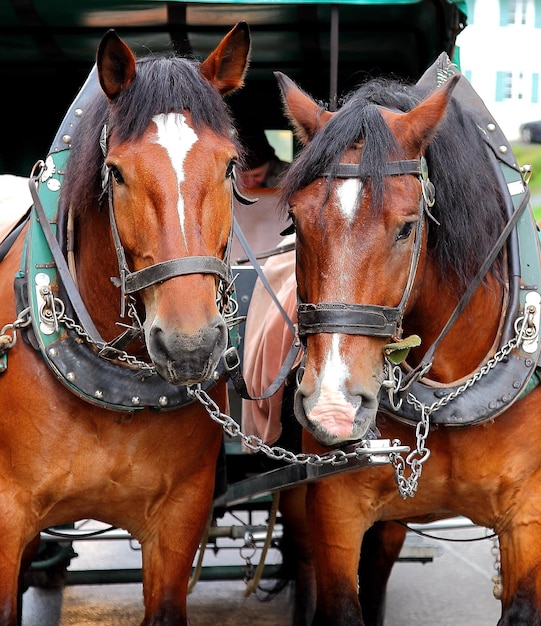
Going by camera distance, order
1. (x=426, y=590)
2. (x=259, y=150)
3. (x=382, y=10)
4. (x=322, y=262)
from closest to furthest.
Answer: (x=322, y=262), (x=382, y=10), (x=259, y=150), (x=426, y=590)

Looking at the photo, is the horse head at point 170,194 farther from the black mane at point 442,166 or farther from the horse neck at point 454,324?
the horse neck at point 454,324

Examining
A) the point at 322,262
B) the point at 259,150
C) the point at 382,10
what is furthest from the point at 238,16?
the point at 322,262

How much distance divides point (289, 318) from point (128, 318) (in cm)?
61

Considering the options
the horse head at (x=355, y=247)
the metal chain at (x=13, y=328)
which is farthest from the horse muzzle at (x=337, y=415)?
the metal chain at (x=13, y=328)

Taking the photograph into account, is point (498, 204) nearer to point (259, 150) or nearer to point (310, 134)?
point (310, 134)

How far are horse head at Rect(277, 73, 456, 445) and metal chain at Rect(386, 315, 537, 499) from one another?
301 mm

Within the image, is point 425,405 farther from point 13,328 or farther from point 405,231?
point 13,328

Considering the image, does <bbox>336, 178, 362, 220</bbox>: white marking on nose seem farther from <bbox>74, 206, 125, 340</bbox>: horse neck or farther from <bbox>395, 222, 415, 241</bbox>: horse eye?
<bbox>74, 206, 125, 340</bbox>: horse neck

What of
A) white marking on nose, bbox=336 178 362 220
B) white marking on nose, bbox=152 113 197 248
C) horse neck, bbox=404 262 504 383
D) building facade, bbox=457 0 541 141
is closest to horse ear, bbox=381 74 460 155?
white marking on nose, bbox=336 178 362 220

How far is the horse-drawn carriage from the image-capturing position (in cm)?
234

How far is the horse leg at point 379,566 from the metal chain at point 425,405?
1072mm

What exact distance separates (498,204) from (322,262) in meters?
0.68

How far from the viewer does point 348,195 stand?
2391 millimetres

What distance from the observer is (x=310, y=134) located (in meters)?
2.66
